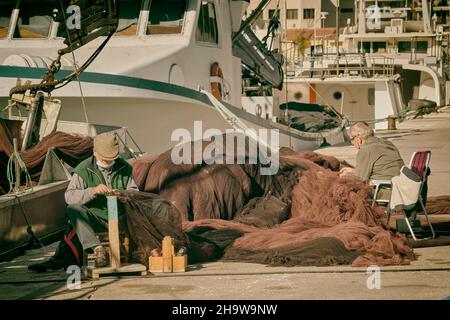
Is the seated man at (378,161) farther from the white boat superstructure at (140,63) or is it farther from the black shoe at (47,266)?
the white boat superstructure at (140,63)

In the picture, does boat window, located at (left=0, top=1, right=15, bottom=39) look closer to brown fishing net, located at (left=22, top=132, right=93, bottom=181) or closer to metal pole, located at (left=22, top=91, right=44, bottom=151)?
metal pole, located at (left=22, top=91, right=44, bottom=151)

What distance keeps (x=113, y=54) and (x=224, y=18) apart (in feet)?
10.4

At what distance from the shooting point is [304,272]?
7395 mm

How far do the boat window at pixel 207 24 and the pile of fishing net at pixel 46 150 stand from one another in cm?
607

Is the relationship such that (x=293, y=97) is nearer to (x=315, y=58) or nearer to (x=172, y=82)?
(x=315, y=58)

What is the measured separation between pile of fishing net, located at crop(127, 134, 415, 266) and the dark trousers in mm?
316

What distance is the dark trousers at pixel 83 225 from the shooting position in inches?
297

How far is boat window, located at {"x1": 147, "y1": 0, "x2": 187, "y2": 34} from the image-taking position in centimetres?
1609

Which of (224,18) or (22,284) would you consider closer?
(22,284)

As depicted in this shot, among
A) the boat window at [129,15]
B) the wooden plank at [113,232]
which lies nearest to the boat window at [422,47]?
the boat window at [129,15]

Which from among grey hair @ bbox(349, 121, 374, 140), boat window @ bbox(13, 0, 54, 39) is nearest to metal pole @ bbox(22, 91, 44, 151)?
grey hair @ bbox(349, 121, 374, 140)

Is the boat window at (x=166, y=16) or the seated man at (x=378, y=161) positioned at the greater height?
the boat window at (x=166, y=16)
